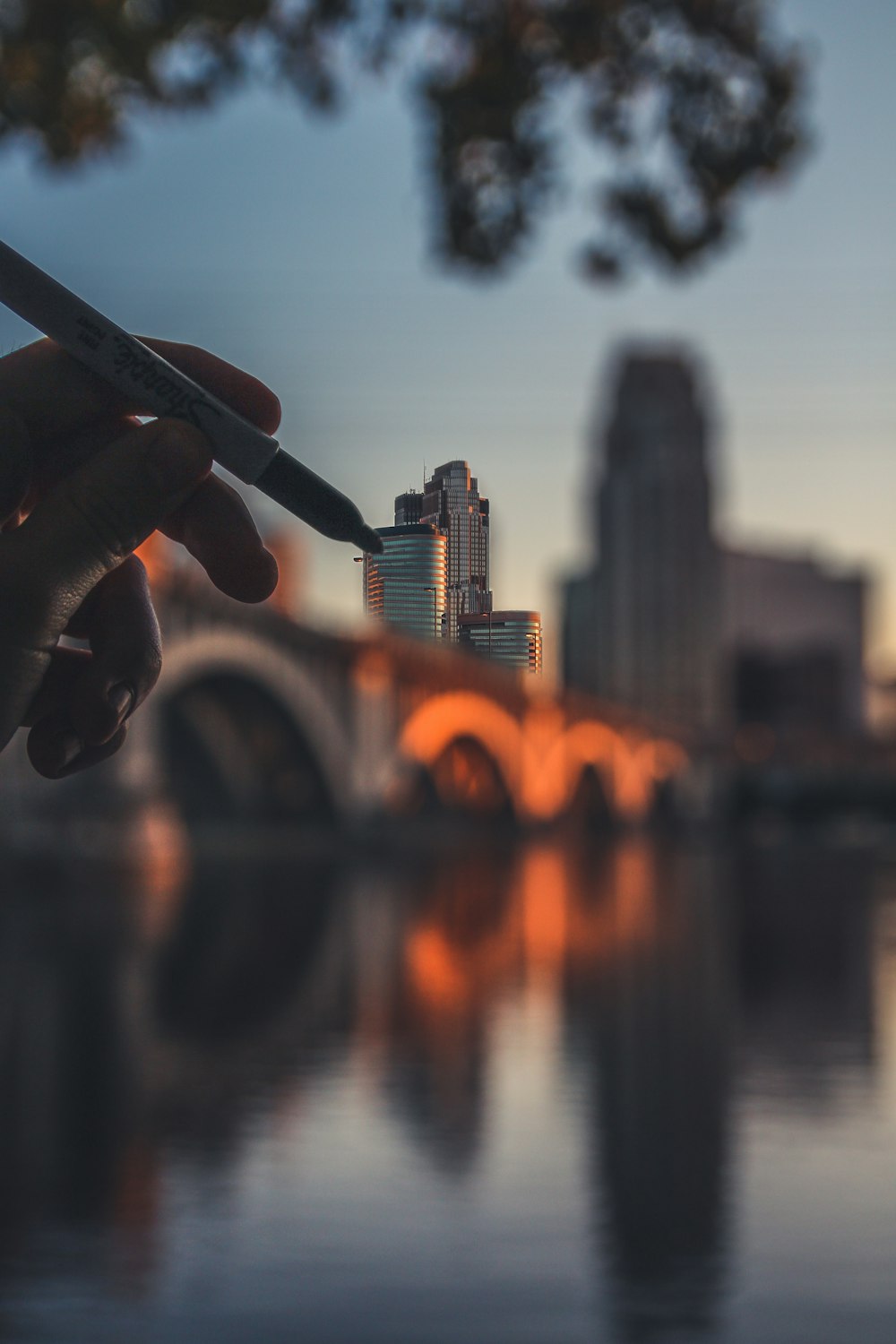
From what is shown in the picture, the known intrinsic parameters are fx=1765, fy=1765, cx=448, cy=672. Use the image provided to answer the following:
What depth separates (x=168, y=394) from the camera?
9.65 feet

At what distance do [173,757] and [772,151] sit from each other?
421 feet

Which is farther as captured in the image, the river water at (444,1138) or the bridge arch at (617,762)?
the bridge arch at (617,762)

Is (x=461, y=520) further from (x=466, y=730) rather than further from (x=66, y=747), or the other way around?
(x=466, y=730)

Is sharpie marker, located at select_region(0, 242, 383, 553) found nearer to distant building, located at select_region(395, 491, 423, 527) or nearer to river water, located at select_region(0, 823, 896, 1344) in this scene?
distant building, located at select_region(395, 491, 423, 527)

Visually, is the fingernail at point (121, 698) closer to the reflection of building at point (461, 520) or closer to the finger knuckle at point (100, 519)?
the finger knuckle at point (100, 519)

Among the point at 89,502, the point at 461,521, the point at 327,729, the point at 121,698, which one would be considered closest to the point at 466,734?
the point at 327,729

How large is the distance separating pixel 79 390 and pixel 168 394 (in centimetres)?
21

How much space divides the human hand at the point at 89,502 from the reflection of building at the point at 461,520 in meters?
0.50

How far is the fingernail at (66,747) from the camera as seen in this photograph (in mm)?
3344

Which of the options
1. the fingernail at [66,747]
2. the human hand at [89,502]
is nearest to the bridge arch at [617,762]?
the fingernail at [66,747]

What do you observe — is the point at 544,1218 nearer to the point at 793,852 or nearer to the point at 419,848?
the point at 419,848

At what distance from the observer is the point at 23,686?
122 inches

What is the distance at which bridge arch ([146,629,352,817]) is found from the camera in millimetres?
101562

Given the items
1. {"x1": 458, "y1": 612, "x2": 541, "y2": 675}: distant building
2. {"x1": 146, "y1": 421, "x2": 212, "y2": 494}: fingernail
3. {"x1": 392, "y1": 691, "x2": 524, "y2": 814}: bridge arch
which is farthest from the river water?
{"x1": 392, "y1": 691, "x2": 524, "y2": 814}: bridge arch
